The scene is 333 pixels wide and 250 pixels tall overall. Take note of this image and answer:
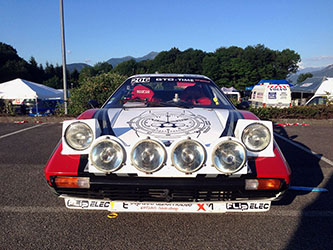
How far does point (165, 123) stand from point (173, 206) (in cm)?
80

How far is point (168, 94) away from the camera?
3.59 metres

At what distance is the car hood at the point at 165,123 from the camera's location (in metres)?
2.32

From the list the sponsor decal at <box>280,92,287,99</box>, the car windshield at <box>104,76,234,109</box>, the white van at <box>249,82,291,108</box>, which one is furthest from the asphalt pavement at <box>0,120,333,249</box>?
the sponsor decal at <box>280,92,287,99</box>

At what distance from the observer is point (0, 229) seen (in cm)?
226

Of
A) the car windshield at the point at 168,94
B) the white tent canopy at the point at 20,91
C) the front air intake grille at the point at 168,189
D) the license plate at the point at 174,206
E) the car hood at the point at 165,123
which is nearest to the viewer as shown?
the front air intake grille at the point at 168,189

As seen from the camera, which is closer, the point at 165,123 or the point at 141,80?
the point at 165,123

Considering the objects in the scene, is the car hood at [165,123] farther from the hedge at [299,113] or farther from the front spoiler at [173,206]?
the hedge at [299,113]

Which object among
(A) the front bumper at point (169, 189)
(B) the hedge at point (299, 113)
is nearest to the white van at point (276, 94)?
(B) the hedge at point (299, 113)

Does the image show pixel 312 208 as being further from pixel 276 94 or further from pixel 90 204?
pixel 276 94

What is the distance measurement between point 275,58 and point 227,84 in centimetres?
1439

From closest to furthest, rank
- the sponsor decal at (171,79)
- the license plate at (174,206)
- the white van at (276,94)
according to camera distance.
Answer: the license plate at (174,206)
the sponsor decal at (171,79)
the white van at (276,94)

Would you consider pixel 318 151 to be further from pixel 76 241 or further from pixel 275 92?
pixel 275 92

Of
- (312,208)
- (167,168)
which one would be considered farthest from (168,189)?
(312,208)

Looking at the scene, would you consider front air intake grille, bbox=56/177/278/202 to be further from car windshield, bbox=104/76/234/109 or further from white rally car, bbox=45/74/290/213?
car windshield, bbox=104/76/234/109
